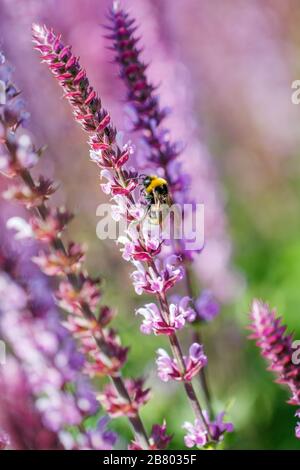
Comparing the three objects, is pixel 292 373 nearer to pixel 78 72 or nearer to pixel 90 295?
pixel 90 295

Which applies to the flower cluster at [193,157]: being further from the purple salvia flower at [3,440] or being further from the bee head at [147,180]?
the purple salvia flower at [3,440]

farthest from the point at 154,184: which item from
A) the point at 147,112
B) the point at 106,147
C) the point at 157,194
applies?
the point at 106,147

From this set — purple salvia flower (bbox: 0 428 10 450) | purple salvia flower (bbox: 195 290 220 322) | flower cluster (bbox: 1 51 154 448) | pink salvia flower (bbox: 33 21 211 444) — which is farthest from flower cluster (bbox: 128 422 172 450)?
purple salvia flower (bbox: 195 290 220 322)

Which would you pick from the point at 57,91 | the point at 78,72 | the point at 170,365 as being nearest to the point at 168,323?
the point at 170,365

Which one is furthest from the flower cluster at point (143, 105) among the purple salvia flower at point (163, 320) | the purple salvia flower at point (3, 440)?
the purple salvia flower at point (3, 440)

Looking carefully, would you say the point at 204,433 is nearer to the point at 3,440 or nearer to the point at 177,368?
the point at 177,368

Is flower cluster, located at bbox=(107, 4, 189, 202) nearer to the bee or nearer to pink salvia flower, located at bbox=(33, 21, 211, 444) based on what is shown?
the bee
